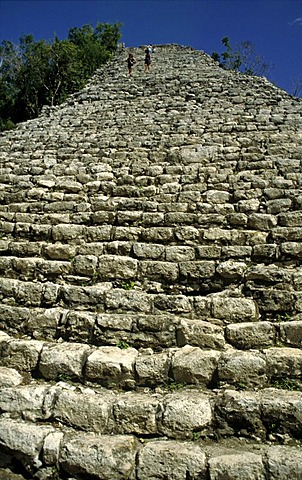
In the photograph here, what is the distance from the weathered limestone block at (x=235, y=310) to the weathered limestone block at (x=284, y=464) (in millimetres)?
1009

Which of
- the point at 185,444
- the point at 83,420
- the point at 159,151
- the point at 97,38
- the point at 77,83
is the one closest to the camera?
the point at 185,444

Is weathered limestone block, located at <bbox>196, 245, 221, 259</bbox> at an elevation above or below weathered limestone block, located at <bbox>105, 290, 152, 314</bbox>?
above

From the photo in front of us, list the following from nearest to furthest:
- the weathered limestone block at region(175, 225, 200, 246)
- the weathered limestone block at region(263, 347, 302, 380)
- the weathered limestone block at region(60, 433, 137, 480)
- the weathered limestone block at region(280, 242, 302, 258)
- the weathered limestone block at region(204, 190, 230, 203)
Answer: the weathered limestone block at region(60, 433, 137, 480) < the weathered limestone block at region(263, 347, 302, 380) < the weathered limestone block at region(280, 242, 302, 258) < the weathered limestone block at region(175, 225, 200, 246) < the weathered limestone block at region(204, 190, 230, 203)

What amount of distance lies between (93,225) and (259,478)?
287 cm

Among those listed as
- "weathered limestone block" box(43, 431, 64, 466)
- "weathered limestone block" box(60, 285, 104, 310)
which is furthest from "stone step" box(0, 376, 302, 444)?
"weathered limestone block" box(60, 285, 104, 310)

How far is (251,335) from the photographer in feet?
8.59

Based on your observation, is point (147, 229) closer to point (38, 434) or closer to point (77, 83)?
point (38, 434)

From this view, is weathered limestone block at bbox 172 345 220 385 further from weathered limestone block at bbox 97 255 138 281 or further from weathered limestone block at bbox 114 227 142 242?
weathered limestone block at bbox 114 227 142 242

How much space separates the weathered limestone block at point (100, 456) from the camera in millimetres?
1979

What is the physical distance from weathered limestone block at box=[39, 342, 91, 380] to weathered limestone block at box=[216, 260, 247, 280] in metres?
1.35

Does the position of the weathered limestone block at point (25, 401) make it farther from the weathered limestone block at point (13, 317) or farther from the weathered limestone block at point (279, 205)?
the weathered limestone block at point (279, 205)

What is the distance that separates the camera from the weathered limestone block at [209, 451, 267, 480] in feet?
6.16

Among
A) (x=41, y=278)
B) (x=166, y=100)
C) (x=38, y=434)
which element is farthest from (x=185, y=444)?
(x=166, y=100)

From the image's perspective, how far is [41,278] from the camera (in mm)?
3391
